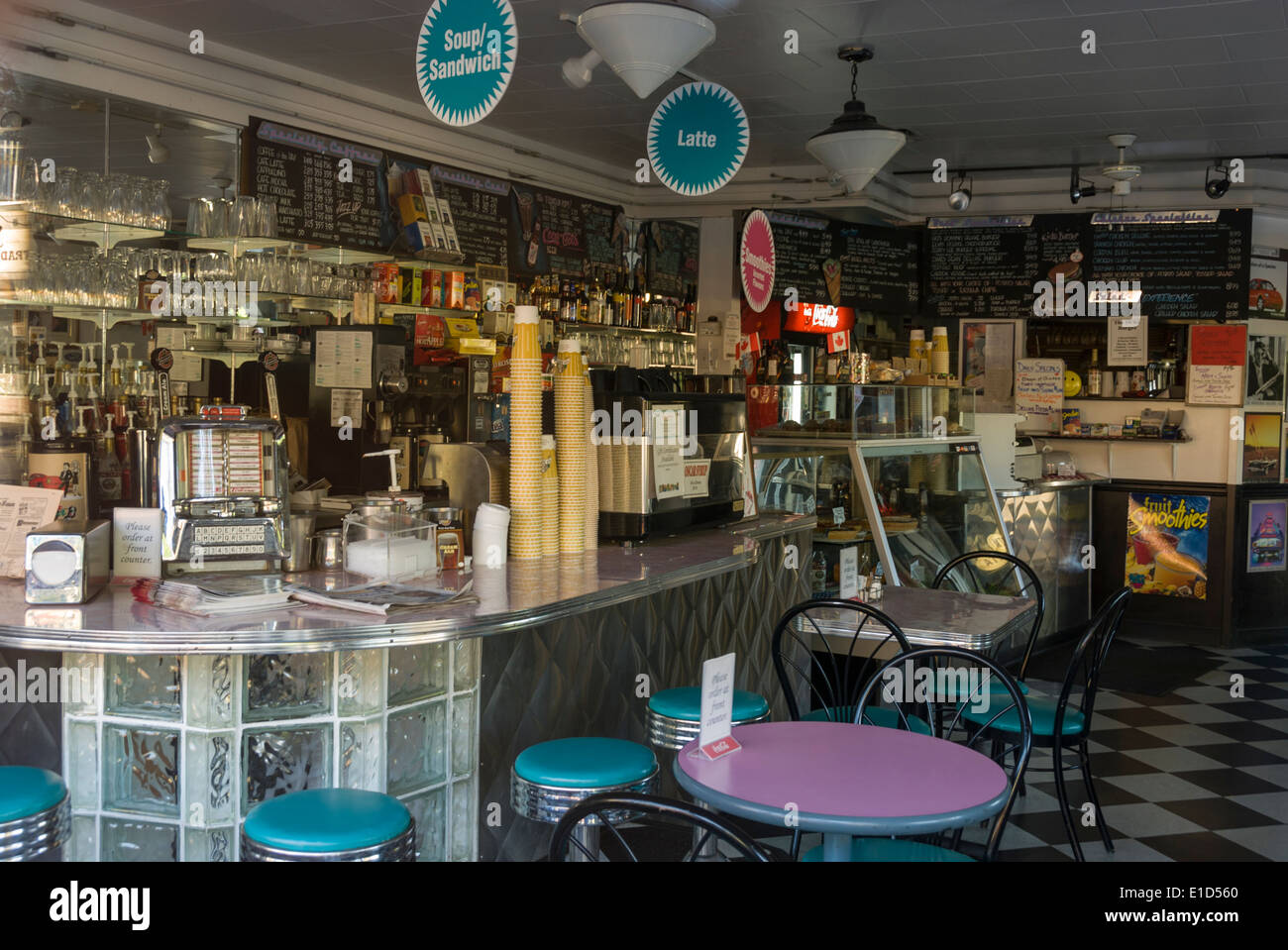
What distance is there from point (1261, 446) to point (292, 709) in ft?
26.7

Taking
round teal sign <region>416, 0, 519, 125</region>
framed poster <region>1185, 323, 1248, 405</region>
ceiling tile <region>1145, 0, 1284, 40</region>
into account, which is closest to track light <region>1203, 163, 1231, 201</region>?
framed poster <region>1185, 323, 1248, 405</region>

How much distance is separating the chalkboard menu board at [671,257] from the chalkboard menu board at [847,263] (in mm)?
770

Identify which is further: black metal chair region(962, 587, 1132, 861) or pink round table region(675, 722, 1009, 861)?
black metal chair region(962, 587, 1132, 861)

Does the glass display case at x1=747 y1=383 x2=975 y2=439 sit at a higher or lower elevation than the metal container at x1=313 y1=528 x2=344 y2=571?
higher

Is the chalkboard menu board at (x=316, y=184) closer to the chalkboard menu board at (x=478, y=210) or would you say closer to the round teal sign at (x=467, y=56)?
the chalkboard menu board at (x=478, y=210)

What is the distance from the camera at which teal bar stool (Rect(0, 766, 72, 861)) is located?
224 centimetres

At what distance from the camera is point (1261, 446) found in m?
8.59

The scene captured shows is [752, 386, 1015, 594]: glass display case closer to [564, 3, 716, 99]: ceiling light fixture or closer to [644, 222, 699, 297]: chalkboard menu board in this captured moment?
[564, 3, 716, 99]: ceiling light fixture

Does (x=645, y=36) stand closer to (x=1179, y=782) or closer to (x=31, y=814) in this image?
(x=31, y=814)

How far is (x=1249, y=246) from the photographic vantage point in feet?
27.9

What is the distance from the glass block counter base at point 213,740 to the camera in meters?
2.53

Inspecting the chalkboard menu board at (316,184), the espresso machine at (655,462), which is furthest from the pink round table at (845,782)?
the chalkboard menu board at (316,184)

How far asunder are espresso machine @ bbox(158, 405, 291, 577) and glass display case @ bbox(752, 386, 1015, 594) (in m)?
2.68
